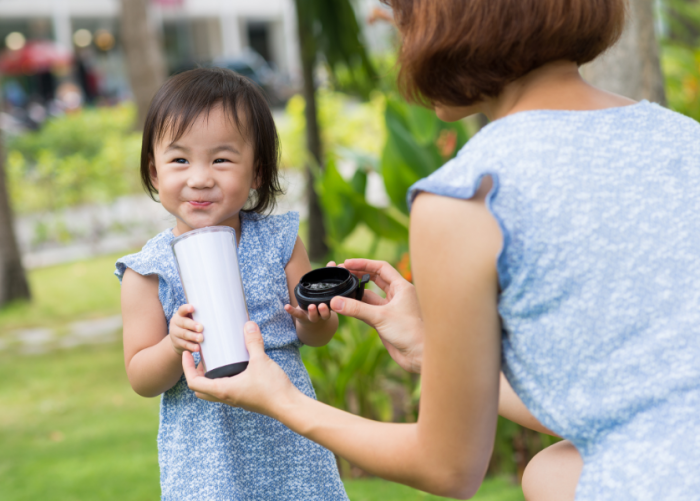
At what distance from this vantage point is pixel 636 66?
2592 mm

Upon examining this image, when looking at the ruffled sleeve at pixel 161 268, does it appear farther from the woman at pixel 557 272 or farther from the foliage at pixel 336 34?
the foliage at pixel 336 34

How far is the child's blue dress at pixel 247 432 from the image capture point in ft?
4.70

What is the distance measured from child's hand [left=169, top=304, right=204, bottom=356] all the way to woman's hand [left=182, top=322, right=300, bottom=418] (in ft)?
0.20

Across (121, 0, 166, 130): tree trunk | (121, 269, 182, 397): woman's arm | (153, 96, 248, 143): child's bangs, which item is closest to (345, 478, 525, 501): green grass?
(121, 269, 182, 397): woman's arm

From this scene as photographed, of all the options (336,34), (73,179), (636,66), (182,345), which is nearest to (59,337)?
(73,179)

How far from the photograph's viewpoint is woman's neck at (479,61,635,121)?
1.06 m

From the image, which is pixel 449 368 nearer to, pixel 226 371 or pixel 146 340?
pixel 226 371

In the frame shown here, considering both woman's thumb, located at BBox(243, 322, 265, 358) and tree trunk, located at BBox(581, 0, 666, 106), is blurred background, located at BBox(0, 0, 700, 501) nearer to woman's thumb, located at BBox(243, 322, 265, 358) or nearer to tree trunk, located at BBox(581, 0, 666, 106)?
tree trunk, located at BBox(581, 0, 666, 106)

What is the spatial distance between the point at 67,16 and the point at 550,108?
26826mm

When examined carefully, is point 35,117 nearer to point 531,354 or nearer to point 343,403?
point 343,403

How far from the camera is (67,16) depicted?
81.1 feet

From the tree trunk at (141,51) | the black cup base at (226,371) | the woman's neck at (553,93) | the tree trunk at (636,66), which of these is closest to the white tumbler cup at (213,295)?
the black cup base at (226,371)

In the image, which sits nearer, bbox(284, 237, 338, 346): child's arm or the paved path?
bbox(284, 237, 338, 346): child's arm

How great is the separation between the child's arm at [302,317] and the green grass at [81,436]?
135 centimetres
